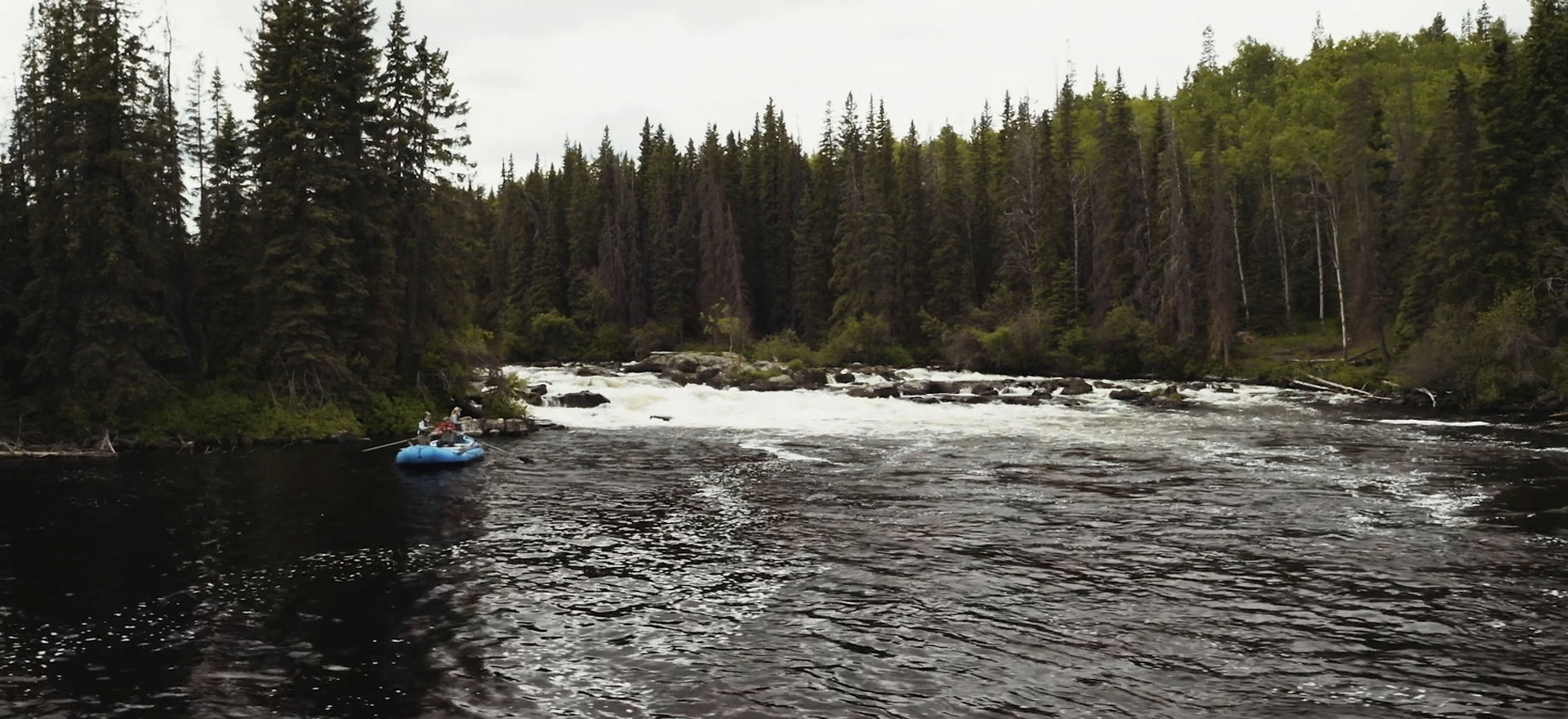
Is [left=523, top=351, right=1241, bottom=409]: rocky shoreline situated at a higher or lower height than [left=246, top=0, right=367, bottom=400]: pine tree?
lower

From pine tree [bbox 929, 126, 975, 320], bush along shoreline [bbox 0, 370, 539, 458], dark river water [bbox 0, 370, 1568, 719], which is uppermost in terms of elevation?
pine tree [bbox 929, 126, 975, 320]

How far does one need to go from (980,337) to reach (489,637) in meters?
58.5

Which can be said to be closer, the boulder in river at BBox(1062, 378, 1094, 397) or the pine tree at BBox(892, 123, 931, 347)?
the boulder in river at BBox(1062, 378, 1094, 397)

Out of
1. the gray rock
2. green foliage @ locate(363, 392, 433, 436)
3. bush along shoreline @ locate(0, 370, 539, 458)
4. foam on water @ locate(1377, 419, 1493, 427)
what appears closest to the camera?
bush along shoreline @ locate(0, 370, 539, 458)

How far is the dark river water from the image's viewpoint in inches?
453

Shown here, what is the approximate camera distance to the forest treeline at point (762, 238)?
35125 millimetres

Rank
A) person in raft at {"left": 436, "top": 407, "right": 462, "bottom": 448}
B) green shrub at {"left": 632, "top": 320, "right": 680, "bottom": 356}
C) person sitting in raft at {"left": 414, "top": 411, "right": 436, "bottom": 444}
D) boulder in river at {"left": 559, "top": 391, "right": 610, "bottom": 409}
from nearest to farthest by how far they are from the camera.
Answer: person sitting in raft at {"left": 414, "top": 411, "right": 436, "bottom": 444}, person in raft at {"left": 436, "top": 407, "right": 462, "bottom": 448}, boulder in river at {"left": 559, "top": 391, "right": 610, "bottom": 409}, green shrub at {"left": 632, "top": 320, "right": 680, "bottom": 356}

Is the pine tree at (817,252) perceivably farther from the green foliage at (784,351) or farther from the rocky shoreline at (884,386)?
the rocky shoreline at (884,386)

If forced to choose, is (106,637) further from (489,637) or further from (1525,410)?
(1525,410)

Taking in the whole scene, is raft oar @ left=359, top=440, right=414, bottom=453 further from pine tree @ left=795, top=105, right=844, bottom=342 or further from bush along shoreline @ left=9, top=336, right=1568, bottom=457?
pine tree @ left=795, top=105, right=844, bottom=342

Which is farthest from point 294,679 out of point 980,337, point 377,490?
point 980,337

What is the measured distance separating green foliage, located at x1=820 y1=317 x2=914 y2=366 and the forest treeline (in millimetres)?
313

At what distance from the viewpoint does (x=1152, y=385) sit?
55562mm

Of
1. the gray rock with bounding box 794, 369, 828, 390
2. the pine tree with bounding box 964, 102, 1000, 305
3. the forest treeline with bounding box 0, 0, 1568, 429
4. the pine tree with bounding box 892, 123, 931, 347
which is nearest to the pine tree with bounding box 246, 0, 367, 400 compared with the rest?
the forest treeline with bounding box 0, 0, 1568, 429
